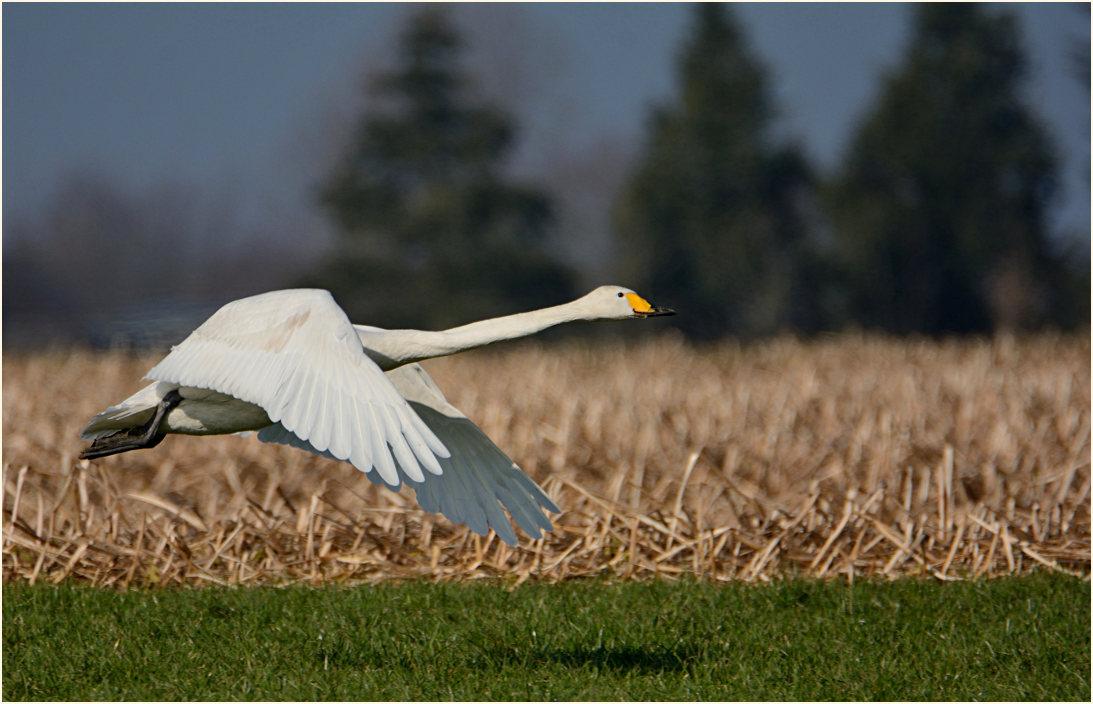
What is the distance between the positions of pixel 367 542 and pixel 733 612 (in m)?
2.29

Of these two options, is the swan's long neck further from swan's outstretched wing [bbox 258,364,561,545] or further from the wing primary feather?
the wing primary feather

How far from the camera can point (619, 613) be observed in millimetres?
7035

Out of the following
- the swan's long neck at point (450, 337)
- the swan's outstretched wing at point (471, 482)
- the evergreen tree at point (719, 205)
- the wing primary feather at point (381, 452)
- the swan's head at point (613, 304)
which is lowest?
the swan's outstretched wing at point (471, 482)

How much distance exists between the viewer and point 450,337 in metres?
5.70

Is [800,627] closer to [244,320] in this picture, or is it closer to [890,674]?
[890,674]

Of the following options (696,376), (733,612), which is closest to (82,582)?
(733,612)

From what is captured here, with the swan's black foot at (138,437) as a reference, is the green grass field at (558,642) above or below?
below

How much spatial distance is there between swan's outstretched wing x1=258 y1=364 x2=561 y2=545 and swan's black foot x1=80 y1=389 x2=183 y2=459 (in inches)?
20.5

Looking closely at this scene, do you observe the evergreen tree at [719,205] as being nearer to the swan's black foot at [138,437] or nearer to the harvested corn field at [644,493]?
the harvested corn field at [644,493]

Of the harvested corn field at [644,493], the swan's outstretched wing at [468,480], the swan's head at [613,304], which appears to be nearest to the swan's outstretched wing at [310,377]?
the swan's outstretched wing at [468,480]

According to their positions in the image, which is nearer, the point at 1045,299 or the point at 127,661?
the point at 127,661

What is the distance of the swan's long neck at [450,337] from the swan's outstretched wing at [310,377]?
318 millimetres

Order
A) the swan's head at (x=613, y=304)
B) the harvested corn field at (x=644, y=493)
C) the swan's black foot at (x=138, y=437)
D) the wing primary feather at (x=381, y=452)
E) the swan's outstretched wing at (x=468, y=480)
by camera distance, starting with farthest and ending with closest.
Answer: the harvested corn field at (x=644, y=493), the swan's black foot at (x=138, y=437), the swan's outstretched wing at (x=468, y=480), the swan's head at (x=613, y=304), the wing primary feather at (x=381, y=452)

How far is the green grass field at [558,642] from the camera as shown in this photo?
6027 millimetres
